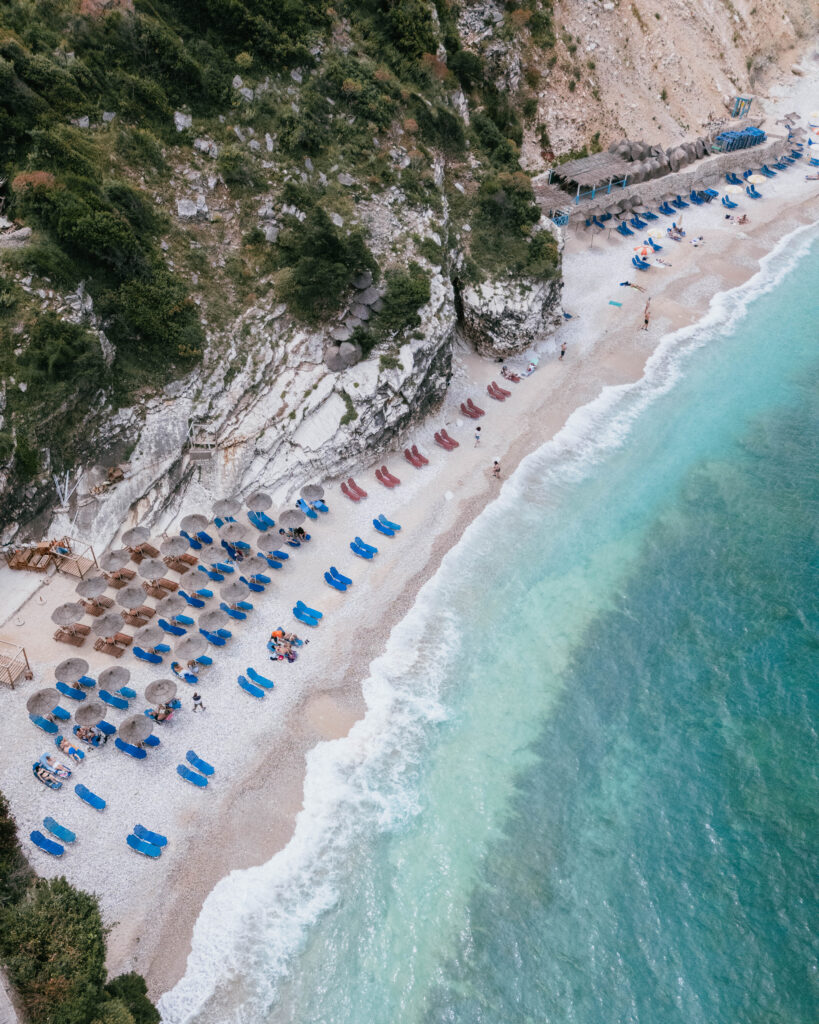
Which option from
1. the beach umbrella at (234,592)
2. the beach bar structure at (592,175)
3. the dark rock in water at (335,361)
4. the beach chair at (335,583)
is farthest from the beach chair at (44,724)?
the beach bar structure at (592,175)

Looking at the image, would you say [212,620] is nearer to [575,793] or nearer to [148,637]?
[148,637]

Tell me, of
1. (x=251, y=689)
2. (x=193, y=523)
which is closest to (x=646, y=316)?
(x=193, y=523)

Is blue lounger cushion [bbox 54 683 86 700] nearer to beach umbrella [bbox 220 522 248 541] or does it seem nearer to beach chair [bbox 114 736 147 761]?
beach chair [bbox 114 736 147 761]

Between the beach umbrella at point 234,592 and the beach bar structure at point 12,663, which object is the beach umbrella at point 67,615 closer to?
the beach bar structure at point 12,663

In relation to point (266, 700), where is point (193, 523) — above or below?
above

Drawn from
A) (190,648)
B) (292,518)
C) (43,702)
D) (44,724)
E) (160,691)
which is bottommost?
(160,691)

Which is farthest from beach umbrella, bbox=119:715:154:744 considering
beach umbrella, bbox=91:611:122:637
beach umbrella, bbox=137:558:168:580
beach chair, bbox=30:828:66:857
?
beach umbrella, bbox=137:558:168:580

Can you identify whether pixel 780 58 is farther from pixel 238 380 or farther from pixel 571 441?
pixel 238 380
